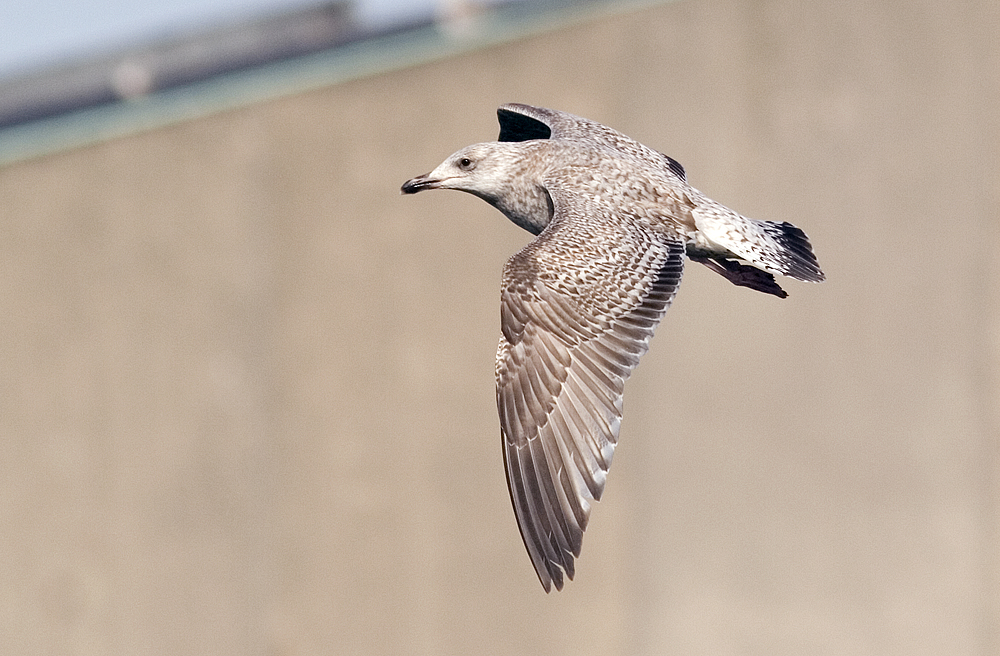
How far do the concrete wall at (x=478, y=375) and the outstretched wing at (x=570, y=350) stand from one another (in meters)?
7.09

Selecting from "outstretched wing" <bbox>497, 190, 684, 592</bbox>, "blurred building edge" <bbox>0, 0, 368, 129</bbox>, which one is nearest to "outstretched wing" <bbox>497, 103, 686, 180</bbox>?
"outstretched wing" <bbox>497, 190, 684, 592</bbox>

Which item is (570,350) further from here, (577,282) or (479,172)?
(479,172)

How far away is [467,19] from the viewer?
1552 centimetres

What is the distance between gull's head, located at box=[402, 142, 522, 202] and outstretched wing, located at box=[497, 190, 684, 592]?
2.72 feet

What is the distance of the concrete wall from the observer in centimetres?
1476

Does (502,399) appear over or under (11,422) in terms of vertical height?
under

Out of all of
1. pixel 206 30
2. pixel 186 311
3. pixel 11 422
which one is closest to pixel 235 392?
pixel 186 311

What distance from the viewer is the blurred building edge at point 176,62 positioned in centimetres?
1659

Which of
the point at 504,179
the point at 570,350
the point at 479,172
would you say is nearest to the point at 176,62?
the point at 479,172

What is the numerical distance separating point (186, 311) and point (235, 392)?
884 millimetres

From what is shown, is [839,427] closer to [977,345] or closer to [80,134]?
[977,345]

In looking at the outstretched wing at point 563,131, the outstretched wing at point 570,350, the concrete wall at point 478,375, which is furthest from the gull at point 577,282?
the concrete wall at point 478,375

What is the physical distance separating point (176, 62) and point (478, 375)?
4534 mm

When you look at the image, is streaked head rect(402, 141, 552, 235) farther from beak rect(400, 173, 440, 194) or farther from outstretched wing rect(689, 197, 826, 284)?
outstretched wing rect(689, 197, 826, 284)
